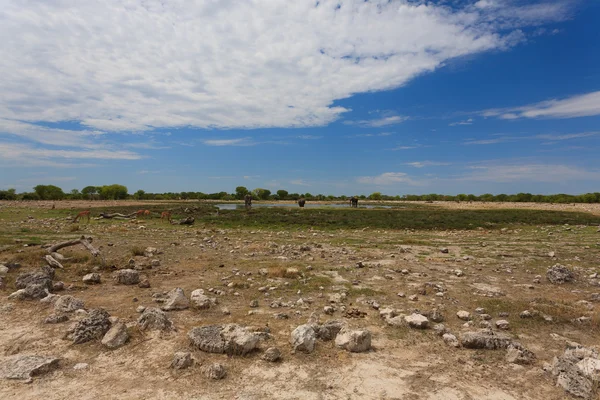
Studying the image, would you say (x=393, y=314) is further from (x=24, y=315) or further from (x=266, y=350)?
(x=24, y=315)

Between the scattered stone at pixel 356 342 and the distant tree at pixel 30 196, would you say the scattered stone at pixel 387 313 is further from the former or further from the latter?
the distant tree at pixel 30 196

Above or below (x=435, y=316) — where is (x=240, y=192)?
above

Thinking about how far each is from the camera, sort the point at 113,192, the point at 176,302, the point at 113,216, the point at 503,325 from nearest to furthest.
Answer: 1. the point at 503,325
2. the point at 176,302
3. the point at 113,216
4. the point at 113,192

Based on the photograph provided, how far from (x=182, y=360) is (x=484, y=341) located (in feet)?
16.1

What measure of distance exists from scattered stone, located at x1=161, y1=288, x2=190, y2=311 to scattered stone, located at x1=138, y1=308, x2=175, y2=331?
0.90m

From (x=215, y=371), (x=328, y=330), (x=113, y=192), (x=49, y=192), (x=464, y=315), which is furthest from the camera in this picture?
(x=113, y=192)

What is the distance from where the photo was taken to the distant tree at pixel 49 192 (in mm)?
83688

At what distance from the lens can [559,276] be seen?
1002 centimetres

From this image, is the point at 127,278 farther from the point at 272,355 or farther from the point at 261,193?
the point at 261,193

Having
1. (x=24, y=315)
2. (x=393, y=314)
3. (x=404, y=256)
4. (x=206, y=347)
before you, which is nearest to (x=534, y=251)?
(x=404, y=256)

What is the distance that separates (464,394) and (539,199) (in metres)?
100

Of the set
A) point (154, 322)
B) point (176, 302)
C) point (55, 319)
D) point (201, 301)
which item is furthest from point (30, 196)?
point (154, 322)

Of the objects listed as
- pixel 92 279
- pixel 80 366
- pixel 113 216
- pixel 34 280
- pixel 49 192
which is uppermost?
pixel 49 192

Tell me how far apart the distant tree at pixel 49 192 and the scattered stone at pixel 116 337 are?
9778 cm
